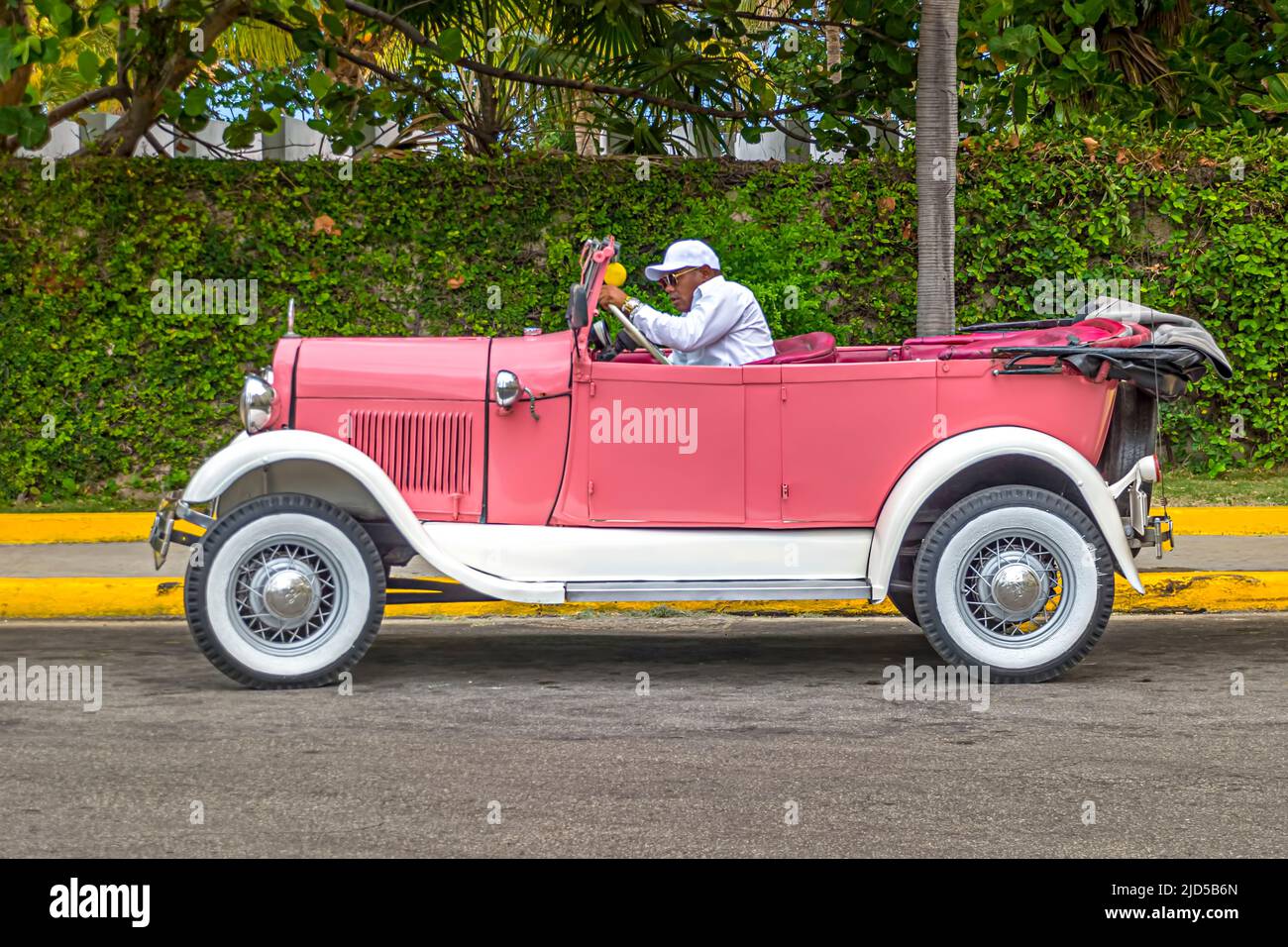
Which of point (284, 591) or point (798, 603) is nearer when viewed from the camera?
point (284, 591)

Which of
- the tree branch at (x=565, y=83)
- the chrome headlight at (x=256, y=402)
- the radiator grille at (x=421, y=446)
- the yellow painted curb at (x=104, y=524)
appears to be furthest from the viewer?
the tree branch at (x=565, y=83)

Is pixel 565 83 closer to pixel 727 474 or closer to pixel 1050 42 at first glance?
pixel 1050 42

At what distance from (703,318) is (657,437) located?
588 mm

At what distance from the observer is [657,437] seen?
608 centimetres

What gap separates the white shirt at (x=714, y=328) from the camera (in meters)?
6.30

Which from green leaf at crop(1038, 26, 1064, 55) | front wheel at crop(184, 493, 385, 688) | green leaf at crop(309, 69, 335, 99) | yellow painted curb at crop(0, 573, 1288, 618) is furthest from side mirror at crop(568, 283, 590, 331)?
green leaf at crop(1038, 26, 1064, 55)

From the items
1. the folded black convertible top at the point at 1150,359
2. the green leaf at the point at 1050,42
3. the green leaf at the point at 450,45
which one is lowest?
the folded black convertible top at the point at 1150,359

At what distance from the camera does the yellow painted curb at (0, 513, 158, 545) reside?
31.7 feet

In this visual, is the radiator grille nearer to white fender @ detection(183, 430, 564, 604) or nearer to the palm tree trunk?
white fender @ detection(183, 430, 564, 604)

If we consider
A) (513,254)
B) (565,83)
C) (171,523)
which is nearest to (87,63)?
(513,254)

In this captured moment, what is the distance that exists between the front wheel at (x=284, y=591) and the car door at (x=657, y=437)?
96cm

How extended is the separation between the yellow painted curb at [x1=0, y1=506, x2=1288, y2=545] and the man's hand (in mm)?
4572

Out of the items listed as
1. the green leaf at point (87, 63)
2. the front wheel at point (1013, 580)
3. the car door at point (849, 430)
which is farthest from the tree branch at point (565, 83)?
the front wheel at point (1013, 580)

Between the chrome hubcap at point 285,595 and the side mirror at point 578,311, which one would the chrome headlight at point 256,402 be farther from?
the side mirror at point 578,311
